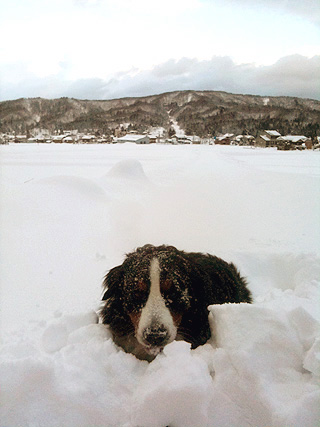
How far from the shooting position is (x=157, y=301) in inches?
80.3

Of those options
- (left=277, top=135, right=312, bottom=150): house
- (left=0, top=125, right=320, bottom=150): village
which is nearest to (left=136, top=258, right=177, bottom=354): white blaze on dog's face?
(left=0, top=125, right=320, bottom=150): village

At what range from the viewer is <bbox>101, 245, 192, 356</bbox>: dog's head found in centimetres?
183

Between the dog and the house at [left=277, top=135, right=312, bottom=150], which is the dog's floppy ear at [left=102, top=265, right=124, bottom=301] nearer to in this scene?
the dog

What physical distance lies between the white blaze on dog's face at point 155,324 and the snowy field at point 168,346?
0.72 feet

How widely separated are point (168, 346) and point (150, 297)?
2.49 ft

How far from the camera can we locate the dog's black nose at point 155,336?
1761 millimetres

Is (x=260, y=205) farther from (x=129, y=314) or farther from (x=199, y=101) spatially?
(x=199, y=101)

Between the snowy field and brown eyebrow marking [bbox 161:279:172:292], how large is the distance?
473mm

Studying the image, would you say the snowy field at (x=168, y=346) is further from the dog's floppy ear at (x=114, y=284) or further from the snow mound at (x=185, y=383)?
the dog's floppy ear at (x=114, y=284)

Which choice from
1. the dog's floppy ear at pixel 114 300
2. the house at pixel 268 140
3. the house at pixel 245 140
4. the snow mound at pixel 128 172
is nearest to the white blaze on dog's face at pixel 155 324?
the dog's floppy ear at pixel 114 300

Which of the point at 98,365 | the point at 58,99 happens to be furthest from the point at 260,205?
the point at 58,99

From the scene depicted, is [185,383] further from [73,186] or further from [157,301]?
[73,186]

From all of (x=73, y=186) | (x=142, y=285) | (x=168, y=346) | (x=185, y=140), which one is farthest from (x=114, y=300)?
(x=185, y=140)

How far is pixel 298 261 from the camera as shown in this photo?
4098 mm
